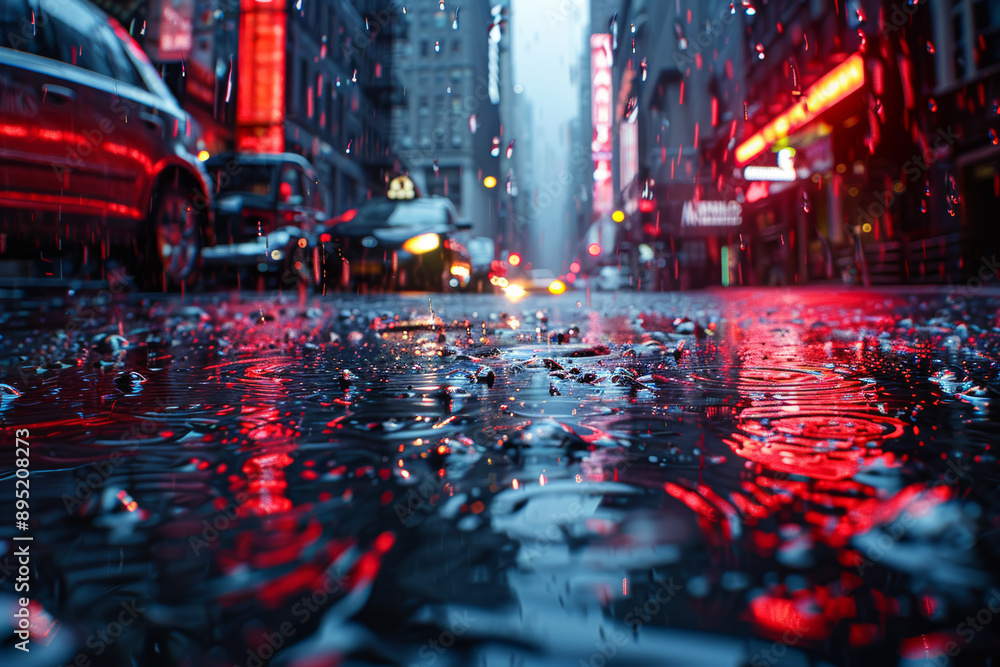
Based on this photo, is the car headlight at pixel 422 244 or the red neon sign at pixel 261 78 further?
the red neon sign at pixel 261 78

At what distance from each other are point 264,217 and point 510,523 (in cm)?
993

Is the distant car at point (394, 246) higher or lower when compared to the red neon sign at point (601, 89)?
lower

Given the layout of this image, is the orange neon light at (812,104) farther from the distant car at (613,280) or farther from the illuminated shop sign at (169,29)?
the illuminated shop sign at (169,29)

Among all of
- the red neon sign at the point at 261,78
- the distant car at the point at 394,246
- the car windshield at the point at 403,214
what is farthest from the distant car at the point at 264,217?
the red neon sign at the point at 261,78

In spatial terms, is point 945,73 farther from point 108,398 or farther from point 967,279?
point 108,398

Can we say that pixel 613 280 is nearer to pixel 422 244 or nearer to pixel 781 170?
pixel 781 170

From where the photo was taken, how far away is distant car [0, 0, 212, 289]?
13.1 feet

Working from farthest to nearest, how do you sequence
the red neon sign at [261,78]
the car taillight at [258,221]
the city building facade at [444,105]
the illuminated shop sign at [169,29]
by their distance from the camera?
the city building facade at [444,105]
the red neon sign at [261,78]
the illuminated shop sign at [169,29]
the car taillight at [258,221]

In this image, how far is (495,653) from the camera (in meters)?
0.53

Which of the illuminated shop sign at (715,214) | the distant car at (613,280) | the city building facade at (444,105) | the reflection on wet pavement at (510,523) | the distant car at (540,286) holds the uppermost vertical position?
the city building facade at (444,105)

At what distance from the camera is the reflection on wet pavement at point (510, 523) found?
0.56 meters

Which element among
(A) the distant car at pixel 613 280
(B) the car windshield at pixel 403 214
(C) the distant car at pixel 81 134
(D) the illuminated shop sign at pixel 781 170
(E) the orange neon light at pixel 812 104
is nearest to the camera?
(C) the distant car at pixel 81 134

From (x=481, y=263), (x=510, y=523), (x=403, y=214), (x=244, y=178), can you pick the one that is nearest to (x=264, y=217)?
(x=244, y=178)

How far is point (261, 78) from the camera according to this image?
25875 millimetres
